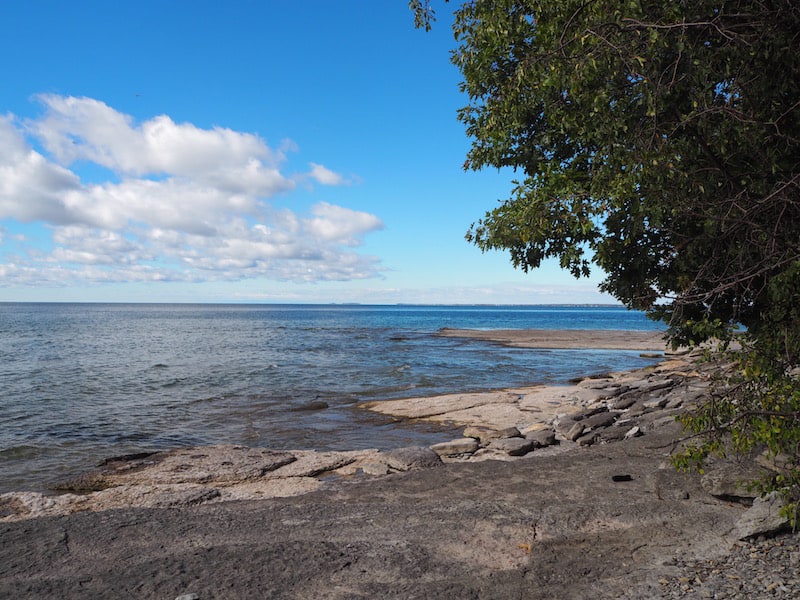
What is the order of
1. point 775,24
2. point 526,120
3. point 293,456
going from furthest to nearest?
point 293,456 → point 526,120 → point 775,24

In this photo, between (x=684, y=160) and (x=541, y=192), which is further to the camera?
(x=541, y=192)

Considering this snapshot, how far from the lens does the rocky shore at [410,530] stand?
6.22 m

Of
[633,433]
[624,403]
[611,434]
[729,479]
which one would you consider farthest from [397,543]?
[624,403]

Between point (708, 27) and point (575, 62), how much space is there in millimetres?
1247

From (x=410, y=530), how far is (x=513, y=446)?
655 centimetres

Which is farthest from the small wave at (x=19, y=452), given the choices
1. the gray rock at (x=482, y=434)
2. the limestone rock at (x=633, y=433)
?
the limestone rock at (x=633, y=433)

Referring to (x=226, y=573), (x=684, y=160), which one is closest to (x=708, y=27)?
(x=684, y=160)

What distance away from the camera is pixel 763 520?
6777mm

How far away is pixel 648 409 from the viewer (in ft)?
58.4

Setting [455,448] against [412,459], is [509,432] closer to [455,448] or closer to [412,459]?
[455,448]

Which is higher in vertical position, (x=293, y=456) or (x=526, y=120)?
(x=526, y=120)

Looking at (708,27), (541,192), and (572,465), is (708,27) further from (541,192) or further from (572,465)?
(572,465)

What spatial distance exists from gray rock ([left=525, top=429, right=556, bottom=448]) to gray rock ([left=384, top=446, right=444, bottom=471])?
313cm

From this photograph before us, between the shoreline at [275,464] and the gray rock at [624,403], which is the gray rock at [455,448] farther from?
the gray rock at [624,403]
